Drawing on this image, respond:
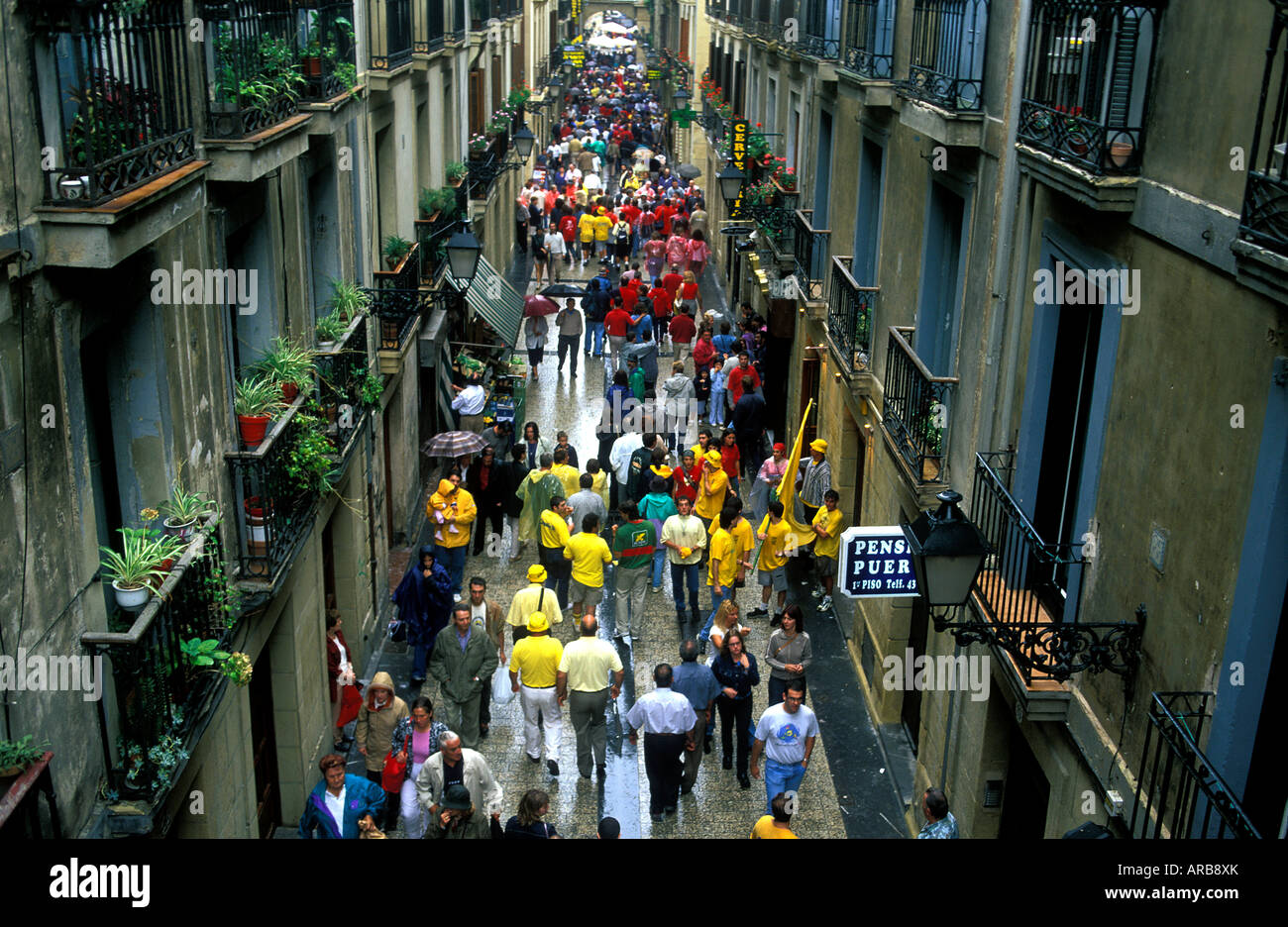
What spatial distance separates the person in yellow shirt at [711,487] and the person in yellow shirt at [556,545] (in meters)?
1.88

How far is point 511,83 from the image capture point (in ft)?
120

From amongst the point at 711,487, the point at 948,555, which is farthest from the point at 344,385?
the point at 948,555

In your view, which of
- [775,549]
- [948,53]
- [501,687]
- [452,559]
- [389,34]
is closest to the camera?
[948,53]

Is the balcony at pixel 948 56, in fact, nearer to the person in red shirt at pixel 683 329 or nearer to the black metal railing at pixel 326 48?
the black metal railing at pixel 326 48

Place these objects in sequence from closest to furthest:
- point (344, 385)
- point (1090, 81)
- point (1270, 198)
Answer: point (1270, 198), point (1090, 81), point (344, 385)

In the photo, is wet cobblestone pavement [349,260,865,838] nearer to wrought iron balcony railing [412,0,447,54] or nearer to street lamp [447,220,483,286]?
street lamp [447,220,483,286]

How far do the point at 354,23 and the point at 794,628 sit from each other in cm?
→ 863

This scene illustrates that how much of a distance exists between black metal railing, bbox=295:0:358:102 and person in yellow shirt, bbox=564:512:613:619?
17.0ft

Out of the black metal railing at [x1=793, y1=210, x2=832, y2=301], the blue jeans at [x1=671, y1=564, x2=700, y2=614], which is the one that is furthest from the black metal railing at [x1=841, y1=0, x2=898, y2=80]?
the blue jeans at [x1=671, y1=564, x2=700, y2=614]

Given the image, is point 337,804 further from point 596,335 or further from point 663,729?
point 596,335

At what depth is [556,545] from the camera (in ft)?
47.5

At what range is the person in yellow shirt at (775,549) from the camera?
565 inches

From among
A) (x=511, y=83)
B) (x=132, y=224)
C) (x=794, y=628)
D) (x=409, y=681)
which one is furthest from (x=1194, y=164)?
(x=511, y=83)

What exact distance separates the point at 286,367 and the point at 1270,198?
7946 mm
